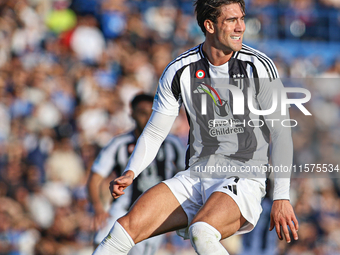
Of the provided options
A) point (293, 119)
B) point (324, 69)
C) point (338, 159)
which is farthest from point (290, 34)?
point (338, 159)

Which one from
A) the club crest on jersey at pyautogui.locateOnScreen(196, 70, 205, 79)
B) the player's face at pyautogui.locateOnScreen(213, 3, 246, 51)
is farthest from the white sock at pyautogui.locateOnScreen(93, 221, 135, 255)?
the player's face at pyautogui.locateOnScreen(213, 3, 246, 51)

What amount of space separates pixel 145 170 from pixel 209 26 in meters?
2.54

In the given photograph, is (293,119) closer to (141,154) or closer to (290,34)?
(290,34)

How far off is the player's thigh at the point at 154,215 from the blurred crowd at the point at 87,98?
11.6 feet

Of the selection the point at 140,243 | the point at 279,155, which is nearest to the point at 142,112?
the point at 140,243

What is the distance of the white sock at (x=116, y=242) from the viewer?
3449 millimetres

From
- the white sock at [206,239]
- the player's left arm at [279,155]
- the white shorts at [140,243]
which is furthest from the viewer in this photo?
the white shorts at [140,243]

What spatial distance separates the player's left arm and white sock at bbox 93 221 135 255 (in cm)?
106

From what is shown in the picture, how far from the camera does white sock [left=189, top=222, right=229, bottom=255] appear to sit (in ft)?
10.5

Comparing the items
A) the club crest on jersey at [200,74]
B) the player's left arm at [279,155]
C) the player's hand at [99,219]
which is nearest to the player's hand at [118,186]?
the club crest on jersey at [200,74]

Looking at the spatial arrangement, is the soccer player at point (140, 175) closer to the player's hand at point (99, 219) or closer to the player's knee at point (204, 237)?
the player's hand at point (99, 219)

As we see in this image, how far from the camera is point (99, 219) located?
5.81 meters

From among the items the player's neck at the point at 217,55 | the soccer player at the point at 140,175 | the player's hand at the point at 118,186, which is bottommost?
the soccer player at the point at 140,175

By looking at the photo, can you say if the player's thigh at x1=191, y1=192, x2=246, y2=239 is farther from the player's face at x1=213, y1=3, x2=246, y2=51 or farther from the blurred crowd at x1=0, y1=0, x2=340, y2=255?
the blurred crowd at x1=0, y1=0, x2=340, y2=255
